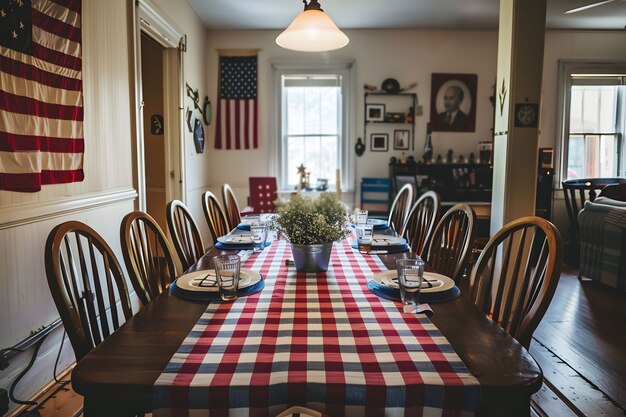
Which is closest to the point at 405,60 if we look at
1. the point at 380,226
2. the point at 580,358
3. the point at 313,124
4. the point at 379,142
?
the point at 379,142

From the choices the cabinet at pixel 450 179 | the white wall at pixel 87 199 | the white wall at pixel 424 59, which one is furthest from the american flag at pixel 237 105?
the cabinet at pixel 450 179

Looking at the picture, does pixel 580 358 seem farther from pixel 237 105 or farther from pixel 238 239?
pixel 237 105

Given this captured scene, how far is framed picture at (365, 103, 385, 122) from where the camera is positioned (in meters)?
6.04

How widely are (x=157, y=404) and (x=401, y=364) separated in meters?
0.50

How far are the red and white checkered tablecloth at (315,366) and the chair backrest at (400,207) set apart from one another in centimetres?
202

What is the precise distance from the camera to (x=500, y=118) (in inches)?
142

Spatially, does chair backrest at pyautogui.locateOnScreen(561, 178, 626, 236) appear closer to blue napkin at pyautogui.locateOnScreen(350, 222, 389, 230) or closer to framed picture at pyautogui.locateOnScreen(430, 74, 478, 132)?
framed picture at pyautogui.locateOnScreen(430, 74, 478, 132)

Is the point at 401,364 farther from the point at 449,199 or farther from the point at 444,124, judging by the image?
the point at 444,124

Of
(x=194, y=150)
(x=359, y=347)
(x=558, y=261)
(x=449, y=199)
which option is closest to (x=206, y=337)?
(x=359, y=347)

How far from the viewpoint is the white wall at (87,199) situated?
7.06ft

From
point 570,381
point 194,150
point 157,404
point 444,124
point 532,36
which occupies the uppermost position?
point 532,36

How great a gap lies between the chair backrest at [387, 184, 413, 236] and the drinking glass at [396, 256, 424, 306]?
1962mm

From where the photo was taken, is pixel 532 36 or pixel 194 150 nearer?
pixel 532 36

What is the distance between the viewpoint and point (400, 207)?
11.5 feet
